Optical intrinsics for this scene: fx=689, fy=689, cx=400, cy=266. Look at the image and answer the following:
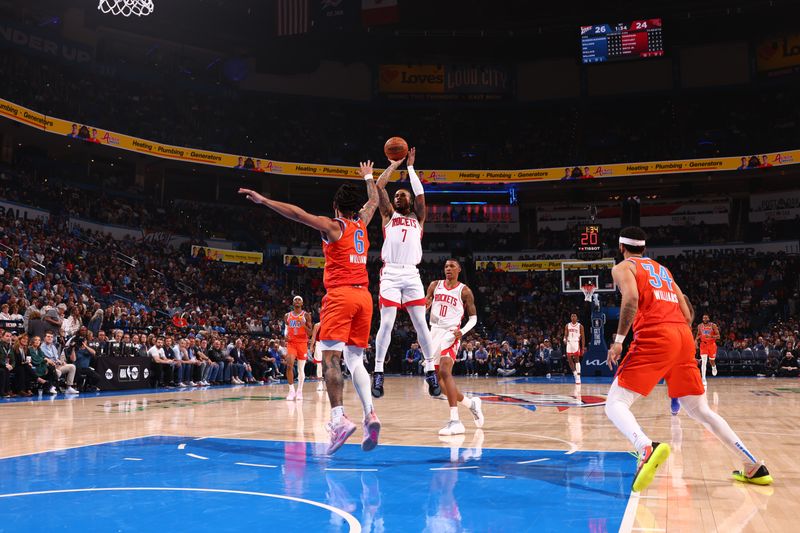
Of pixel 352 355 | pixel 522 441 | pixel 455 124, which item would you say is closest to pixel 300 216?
pixel 352 355

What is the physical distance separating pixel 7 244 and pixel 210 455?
17945 mm

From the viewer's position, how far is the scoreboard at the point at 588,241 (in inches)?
1000

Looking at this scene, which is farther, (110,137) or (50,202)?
(110,137)

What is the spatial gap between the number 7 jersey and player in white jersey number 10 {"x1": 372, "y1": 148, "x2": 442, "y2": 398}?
237 centimetres

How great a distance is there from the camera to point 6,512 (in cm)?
387

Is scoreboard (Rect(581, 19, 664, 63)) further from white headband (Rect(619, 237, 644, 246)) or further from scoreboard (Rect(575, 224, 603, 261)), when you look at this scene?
white headband (Rect(619, 237, 644, 246))

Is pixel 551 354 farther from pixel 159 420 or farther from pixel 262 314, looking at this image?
pixel 159 420

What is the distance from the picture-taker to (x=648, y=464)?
4395mm

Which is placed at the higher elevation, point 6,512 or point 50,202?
point 50,202

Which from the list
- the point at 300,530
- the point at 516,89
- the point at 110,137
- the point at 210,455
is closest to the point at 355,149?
the point at 516,89

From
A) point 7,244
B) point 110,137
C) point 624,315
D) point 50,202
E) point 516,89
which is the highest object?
point 516,89

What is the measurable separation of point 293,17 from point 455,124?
12.2 m

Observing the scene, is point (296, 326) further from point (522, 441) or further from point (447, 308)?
point (522, 441)

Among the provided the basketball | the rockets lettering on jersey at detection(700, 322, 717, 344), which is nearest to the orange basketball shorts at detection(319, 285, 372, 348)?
the basketball
